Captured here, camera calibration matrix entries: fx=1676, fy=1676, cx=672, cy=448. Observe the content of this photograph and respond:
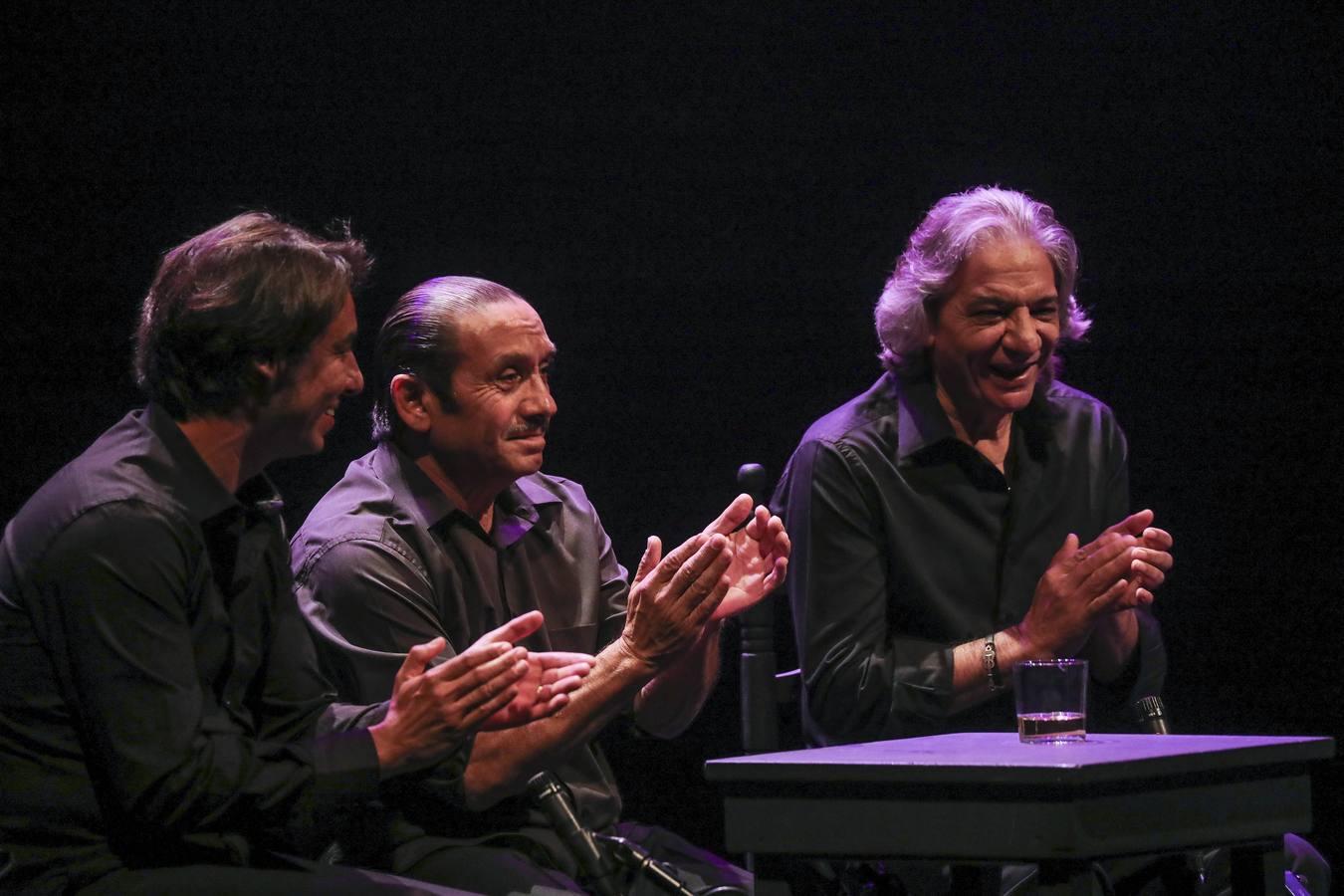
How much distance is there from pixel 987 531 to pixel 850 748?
905 mm

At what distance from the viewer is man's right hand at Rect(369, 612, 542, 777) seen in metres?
2.04

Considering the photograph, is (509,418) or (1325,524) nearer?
(509,418)

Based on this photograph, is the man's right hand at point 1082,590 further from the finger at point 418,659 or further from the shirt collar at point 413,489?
the finger at point 418,659

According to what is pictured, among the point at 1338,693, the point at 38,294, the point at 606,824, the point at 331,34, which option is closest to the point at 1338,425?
the point at 1338,693

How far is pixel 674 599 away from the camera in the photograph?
243cm

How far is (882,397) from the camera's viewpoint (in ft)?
10.2

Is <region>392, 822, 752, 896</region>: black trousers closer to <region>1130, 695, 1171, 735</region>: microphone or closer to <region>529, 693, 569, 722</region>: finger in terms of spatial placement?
<region>529, 693, 569, 722</region>: finger

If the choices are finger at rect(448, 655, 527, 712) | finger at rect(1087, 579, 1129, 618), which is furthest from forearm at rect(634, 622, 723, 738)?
finger at rect(448, 655, 527, 712)

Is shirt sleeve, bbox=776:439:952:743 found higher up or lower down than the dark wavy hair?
lower down

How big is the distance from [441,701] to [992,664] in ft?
3.65

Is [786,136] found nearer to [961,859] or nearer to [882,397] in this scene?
[882,397]

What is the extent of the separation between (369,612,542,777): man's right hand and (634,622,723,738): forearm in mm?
A: 724

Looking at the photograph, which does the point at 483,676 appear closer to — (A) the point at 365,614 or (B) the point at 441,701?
(B) the point at 441,701

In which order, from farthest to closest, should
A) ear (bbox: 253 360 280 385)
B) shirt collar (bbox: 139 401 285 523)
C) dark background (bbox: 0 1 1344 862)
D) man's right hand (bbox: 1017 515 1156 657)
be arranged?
dark background (bbox: 0 1 1344 862) → man's right hand (bbox: 1017 515 1156 657) → ear (bbox: 253 360 280 385) → shirt collar (bbox: 139 401 285 523)
